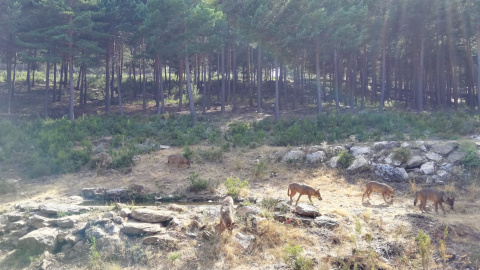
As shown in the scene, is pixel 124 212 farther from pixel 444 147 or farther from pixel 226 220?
pixel 444 147

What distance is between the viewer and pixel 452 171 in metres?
14.5

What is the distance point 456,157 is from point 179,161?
1154 centimetres

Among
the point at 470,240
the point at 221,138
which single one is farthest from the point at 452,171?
the point at 221,138

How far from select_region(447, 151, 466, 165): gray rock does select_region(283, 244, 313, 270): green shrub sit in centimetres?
975

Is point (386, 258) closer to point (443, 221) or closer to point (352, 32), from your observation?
point (443, 221)

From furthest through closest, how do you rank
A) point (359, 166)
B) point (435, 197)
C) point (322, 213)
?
point (359, 166), point (435, 197), point (322, 213)

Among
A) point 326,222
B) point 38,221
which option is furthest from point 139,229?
point 326,222

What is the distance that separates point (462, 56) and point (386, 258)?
38.1 meters

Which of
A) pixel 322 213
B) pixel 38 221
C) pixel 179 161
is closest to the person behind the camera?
pixel 38 221

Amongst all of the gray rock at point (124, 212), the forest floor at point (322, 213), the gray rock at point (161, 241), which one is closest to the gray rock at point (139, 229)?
the gray rock at point (161, 241)

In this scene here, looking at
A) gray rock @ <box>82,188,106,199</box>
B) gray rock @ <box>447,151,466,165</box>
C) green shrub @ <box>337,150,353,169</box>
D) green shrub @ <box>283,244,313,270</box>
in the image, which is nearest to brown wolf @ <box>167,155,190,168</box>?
gray rock @ <box>82,188,106,199</box>

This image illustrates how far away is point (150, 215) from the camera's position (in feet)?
33.4

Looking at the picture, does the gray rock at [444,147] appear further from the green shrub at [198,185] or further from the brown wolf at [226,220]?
the brown wolf at [226,220]

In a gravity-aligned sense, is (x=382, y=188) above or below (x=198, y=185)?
above
